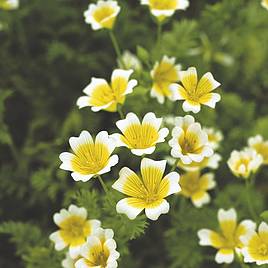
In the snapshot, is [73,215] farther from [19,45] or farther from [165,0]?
[19,45]

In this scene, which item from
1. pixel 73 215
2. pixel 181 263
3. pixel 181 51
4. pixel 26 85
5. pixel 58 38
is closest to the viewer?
pixel 73 215

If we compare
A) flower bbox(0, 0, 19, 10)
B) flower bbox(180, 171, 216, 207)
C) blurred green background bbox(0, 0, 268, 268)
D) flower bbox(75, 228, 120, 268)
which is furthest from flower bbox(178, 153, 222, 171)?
flower bbox(0, 0, 19, 10)

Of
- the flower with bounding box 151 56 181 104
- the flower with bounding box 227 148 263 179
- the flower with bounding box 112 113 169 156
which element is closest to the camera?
the flower with bounding box 112 113 169 156

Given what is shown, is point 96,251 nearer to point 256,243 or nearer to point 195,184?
point 256,243

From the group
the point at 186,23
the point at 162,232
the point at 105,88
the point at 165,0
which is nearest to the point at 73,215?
the point at 105,88

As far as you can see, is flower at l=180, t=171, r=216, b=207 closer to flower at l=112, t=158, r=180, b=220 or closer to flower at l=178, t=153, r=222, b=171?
flower at l=178, t=153, r=222, b=171

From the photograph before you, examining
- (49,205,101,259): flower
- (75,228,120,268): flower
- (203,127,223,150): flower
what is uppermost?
(203,127,223,150): flower

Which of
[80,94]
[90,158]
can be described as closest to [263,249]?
[90,158]
